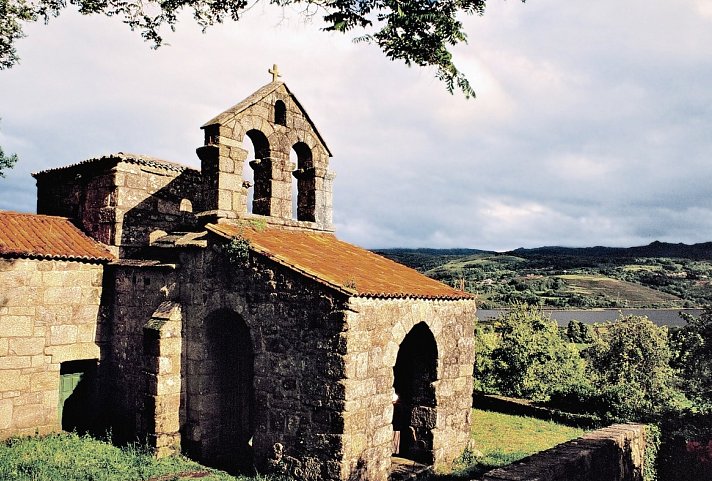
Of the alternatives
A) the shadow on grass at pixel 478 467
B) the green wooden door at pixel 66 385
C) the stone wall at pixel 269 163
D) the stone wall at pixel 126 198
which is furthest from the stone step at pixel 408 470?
the stone wall at pixel 126 198

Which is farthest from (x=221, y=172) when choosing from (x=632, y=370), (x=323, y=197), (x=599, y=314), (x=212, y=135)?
(x=599, y=314)

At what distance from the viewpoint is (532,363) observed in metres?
23.3

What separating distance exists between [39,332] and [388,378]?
7466 mm

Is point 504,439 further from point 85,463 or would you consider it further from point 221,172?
point 85,463

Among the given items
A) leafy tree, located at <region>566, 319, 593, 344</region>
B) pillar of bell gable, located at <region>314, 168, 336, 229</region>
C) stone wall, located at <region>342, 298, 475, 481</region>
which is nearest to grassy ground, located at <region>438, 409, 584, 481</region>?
stone wall, located at <region>342, 298, 475, 481</region>

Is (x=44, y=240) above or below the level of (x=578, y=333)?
above

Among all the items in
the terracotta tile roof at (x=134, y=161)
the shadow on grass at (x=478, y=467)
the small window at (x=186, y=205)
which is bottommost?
the shadow on grass at (x=478, y=467)

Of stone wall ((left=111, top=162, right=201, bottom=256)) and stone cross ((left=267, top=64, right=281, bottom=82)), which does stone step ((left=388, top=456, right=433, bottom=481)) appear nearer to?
stone wall ((left=111, top=162, right=201, bottom=256))

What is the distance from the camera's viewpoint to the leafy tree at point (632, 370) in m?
19.1

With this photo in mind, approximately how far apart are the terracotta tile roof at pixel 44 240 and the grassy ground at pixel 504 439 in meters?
9.22

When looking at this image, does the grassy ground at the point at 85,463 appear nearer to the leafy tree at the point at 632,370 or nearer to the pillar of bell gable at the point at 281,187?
the pillar of bell gable at the point at 281,187

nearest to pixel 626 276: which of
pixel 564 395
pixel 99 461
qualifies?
pixel 564 395

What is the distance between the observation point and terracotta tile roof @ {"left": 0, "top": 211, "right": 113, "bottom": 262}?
37.8 feet

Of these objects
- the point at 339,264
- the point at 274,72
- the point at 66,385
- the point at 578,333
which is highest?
the point at 274,72
